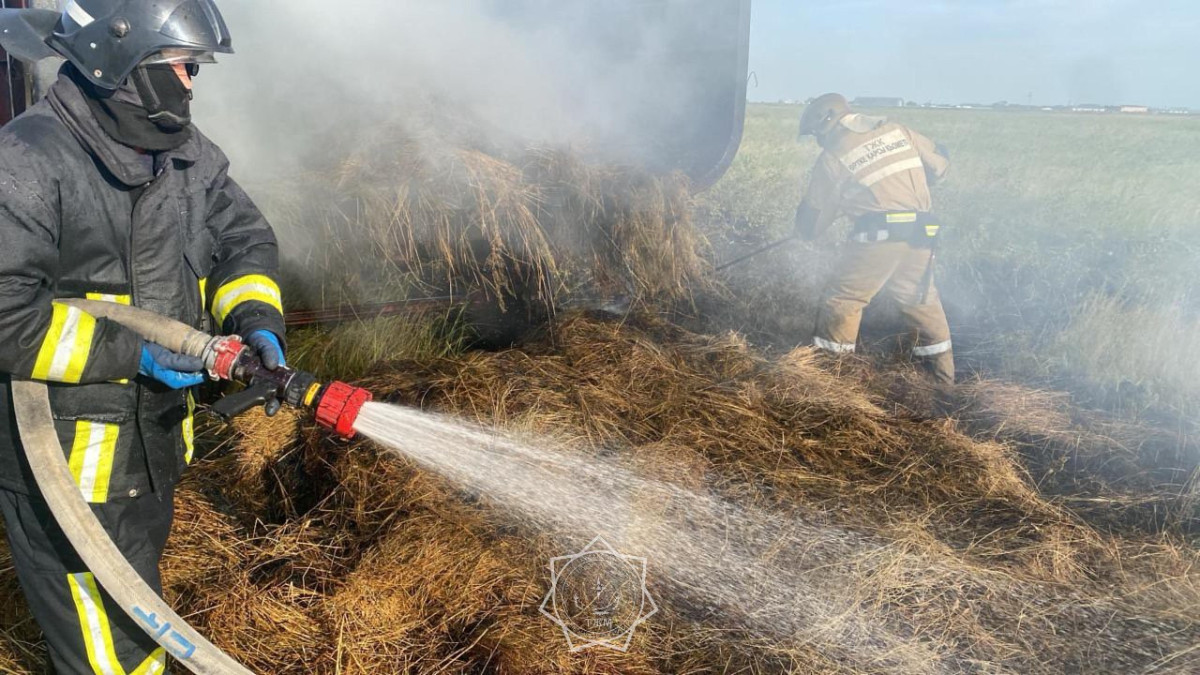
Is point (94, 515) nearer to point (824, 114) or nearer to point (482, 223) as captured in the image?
point (482, 223)

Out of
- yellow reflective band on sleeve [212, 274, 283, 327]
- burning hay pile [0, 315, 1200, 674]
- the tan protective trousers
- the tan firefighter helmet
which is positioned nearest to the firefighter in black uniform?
yellow reflective band on sleeve [212, 274, 283, 327]

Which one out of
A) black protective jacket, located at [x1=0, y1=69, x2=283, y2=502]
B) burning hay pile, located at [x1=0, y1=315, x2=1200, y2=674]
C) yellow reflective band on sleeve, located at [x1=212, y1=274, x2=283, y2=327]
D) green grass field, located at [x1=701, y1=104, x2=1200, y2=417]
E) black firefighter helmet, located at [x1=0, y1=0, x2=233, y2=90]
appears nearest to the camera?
black protective jacket, located at [x1=0, y1=69, x2=283, y2=502]

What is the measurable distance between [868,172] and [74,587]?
4.74 meters

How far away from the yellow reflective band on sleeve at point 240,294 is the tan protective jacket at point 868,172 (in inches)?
158

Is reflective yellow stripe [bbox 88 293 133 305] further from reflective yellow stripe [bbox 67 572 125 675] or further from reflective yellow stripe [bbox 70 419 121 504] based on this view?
reflective yellow stripe [bbox 67 572 125 675]

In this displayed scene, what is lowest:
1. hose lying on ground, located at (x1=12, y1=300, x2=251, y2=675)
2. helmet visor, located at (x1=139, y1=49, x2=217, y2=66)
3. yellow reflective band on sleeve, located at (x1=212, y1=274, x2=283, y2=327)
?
hose lying on ground, located at (x1=12, y1=300, x2=251, y2=675)

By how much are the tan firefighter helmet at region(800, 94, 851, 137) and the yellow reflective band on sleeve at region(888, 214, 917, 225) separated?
2.49ft

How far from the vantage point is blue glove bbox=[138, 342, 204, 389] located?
177 cm

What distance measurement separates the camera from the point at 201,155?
2.07m

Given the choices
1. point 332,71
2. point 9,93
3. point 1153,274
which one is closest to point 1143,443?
point 1153,274

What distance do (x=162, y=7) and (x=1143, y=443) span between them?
476cm

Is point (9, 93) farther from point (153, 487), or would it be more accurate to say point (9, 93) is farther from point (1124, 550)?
point (1124, 550)

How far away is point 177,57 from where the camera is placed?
5.92ft

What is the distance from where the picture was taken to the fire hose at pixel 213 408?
1.66m
